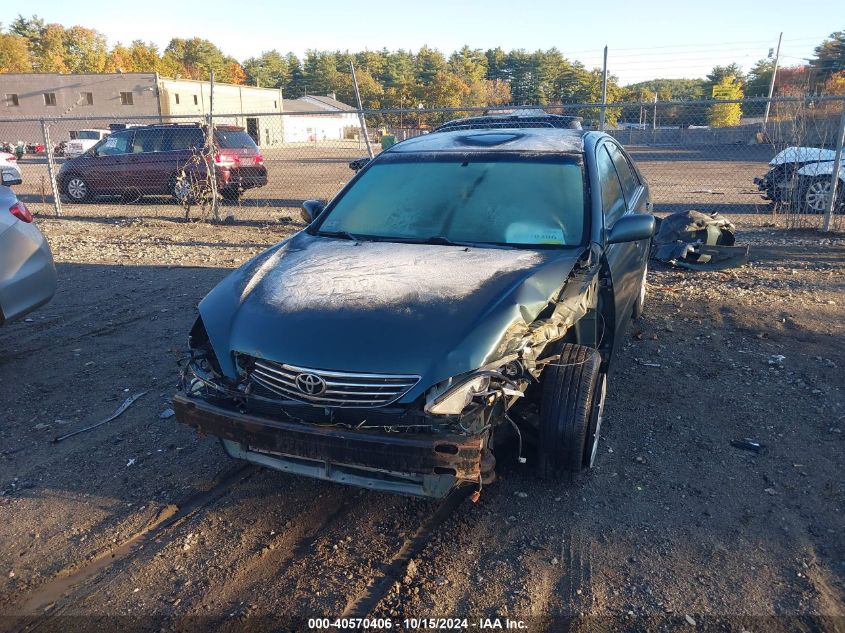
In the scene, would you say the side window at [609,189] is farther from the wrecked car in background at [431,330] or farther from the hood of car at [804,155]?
the hood of car at [804,155]

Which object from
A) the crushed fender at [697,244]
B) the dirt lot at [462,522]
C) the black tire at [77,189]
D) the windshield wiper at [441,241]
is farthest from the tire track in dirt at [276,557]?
the black tire at [77,189]

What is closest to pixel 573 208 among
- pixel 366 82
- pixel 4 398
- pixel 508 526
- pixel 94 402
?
pixel 508 526

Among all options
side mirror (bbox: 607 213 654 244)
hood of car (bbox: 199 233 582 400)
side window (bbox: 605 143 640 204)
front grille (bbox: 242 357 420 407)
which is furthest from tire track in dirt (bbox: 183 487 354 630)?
side window (bbox: 605 143 640 204)

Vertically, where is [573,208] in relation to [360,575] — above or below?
above

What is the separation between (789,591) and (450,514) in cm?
150

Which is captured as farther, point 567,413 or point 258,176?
point 258,176

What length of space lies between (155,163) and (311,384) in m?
13.0

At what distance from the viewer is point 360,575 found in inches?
113

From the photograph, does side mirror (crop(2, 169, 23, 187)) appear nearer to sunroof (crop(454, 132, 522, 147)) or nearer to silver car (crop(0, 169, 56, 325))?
silver car (crop(0, 169, 56, 325))

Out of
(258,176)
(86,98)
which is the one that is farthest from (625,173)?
(86,98)

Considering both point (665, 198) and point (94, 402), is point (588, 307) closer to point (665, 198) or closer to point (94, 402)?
point (94, 402)

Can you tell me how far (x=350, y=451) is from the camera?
110 inches

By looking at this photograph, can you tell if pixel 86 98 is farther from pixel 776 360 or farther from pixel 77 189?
pixel 776 360

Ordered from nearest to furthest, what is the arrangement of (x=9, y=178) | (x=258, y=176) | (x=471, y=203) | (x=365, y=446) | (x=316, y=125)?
(x=365, y=446) < (x=471, y=203) < (x=9, y=178) < (x=258, y=176) < (x=316, y=125)
